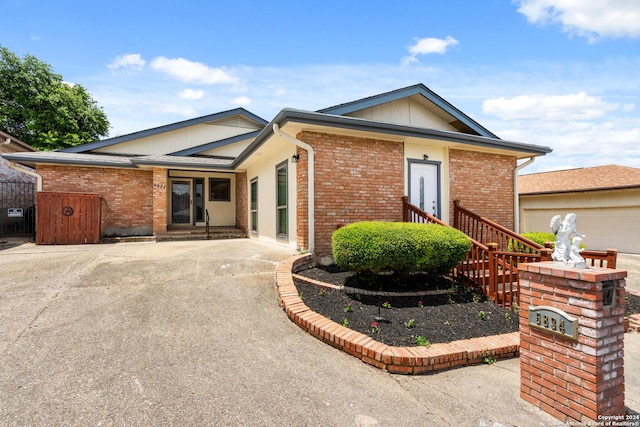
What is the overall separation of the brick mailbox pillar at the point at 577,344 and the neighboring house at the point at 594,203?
13512 millimetres

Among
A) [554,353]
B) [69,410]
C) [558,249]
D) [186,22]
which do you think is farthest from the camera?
[186,22]

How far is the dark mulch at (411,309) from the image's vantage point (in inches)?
143

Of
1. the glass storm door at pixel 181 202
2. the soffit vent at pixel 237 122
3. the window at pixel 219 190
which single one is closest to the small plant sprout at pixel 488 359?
the window at pixel 219 190

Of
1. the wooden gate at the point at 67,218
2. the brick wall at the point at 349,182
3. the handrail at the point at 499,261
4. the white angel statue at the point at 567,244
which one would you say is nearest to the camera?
the white angel statue at the point at 567,244

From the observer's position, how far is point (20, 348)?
3.05 metres

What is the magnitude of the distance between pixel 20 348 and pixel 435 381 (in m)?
4.03

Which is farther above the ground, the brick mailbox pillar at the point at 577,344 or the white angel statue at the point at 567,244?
the white angel statue at the point at 567,244

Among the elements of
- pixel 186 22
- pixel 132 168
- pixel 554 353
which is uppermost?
pixel 186 22

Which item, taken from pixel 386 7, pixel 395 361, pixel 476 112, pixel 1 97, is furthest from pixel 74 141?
pixel 395 361

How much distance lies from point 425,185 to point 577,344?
5.93 m

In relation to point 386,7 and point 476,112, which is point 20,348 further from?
point 476,112

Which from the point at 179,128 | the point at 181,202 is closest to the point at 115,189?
the point at 181,202

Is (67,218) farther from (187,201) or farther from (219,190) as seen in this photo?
(219,190)

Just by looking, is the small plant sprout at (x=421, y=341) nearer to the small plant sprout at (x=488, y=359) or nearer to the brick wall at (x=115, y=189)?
the small plant sprout at (x=488, y=359)
